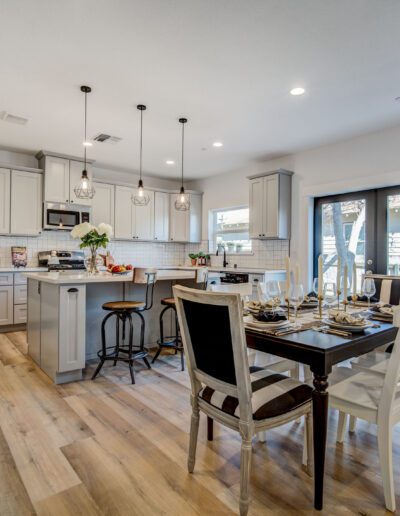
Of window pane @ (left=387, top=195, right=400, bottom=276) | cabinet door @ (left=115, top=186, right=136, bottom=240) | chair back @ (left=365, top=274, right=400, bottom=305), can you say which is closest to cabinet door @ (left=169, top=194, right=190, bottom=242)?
cabinet door @ (left=115, top=186, right=136, bottom=240)

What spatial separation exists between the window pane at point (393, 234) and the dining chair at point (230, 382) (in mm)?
3196

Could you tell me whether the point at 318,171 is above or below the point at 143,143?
below

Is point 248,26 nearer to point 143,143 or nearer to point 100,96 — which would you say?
point 100,96

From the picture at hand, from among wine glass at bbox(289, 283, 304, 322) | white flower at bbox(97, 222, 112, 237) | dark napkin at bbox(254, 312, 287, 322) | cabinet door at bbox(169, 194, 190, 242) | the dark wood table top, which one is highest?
cabinet door at bbox(169, 194, 190, 242)

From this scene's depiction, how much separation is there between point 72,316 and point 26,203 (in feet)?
9.98

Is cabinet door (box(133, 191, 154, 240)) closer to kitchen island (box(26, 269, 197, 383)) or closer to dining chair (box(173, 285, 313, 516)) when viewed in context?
kitchen island (box(26, 269, 197, 383))

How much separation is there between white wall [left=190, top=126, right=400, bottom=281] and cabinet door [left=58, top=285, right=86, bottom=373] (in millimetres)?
3318

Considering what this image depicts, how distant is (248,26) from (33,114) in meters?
2.69

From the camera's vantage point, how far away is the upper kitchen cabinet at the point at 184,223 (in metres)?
6.86

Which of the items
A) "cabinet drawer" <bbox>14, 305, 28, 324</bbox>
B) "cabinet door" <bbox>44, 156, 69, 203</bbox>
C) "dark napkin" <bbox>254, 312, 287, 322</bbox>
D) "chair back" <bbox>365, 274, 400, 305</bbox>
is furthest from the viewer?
"cabinet door" <bbox>44, 156, 69, 203</bbox>

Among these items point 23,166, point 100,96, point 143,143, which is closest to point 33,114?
point 100,96

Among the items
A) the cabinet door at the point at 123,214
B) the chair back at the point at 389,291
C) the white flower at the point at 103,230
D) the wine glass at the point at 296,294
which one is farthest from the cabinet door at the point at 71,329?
the cabinet door at the point at 123,214

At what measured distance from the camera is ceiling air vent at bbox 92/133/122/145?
4.52 metres

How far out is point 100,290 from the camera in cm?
351
